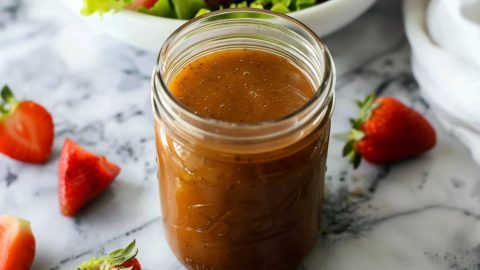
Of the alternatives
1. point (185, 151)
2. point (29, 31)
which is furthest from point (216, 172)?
point (29, 31)

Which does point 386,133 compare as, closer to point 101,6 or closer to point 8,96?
point 101,6

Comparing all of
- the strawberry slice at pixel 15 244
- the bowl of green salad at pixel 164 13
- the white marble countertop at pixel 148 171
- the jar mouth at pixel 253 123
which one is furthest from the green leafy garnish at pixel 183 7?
the strawberry slice at pixel 15 244

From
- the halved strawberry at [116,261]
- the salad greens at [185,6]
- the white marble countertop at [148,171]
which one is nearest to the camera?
the halved strawberry at [116,261]

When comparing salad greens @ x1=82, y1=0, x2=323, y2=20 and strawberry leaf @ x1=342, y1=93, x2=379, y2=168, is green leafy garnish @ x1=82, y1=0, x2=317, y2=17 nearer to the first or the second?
salad greens @ x1=82, y1=0, x2=323, y2=20

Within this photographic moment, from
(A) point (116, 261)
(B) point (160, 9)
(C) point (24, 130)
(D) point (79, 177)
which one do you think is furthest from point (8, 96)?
(A) point (116, 261)

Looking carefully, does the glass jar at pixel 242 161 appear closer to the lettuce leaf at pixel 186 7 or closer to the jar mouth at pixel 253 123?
the jar mouth at pixel 253 123
